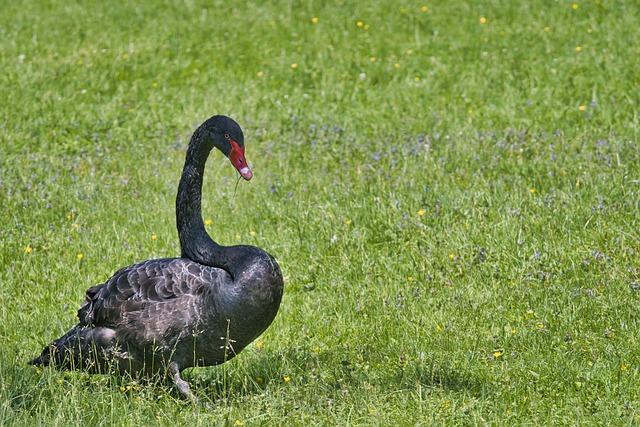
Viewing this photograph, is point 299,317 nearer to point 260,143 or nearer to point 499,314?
point 499,314

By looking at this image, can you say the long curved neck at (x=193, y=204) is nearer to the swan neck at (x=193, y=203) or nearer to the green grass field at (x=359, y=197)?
the swan neck at (x=193, y=203)

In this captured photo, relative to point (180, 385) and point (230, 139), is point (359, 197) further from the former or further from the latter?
point (180, 385)

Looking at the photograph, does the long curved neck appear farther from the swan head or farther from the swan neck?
the swan head

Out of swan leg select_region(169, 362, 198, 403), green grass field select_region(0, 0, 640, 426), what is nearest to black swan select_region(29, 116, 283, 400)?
swan leg select_region(169, 362, 198, 403)

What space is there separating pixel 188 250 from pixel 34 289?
1.94 m

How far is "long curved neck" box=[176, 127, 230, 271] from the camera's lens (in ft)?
18.8

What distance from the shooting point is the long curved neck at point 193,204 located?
5738 millimetres

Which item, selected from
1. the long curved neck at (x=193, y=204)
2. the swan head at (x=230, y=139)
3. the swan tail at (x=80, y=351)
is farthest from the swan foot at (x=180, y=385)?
the swan head at (x=230, y=139)

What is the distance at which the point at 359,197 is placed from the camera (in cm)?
816

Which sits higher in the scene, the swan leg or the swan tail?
the swan tail

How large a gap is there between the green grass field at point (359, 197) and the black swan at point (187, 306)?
192 mm

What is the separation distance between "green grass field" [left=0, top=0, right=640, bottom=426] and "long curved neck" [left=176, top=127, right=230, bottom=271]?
823 millimetres

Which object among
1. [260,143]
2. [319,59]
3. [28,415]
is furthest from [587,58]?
[28,415]

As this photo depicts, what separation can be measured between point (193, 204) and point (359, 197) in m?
2.61
